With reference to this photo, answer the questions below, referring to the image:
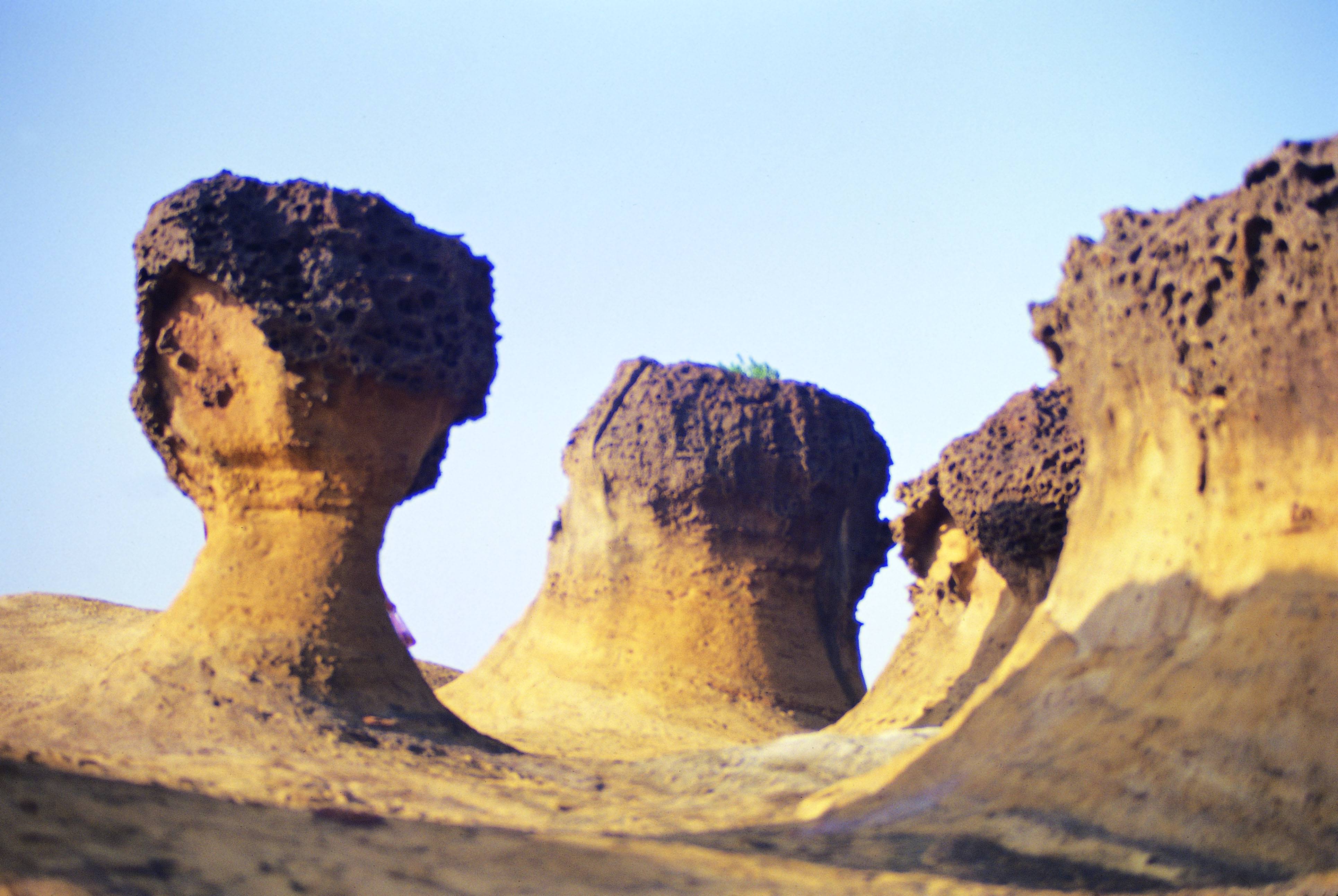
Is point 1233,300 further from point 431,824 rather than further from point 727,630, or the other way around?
point 727,630

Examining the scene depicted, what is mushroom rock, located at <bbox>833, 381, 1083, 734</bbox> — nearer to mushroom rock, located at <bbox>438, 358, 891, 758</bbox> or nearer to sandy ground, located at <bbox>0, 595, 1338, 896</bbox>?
mushroom rock, located at <bbox>438, 358, 891, 758</bbox>

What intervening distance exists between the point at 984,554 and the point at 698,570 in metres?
2.44

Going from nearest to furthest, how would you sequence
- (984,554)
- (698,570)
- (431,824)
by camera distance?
(431,824), (984,554), (698,570)

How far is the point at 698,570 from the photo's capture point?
967 cm

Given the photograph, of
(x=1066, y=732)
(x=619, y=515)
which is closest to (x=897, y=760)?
(x=1066, y=732)

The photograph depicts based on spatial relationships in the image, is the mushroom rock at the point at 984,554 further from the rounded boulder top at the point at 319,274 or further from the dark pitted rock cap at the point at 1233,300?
the rounded boulder top at the point at 319,274

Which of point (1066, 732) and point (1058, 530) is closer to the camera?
point (1066, 732)

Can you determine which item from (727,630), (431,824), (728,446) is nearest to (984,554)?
(727,630)

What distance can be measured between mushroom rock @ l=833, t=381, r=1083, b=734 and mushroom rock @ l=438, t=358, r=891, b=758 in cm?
A: 98

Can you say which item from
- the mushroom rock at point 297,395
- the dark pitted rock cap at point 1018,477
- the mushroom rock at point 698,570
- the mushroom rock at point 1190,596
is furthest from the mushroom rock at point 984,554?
the mushroom rock at point 297,395

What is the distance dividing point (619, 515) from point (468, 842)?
24.0 feet

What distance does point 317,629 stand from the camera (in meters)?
6.09

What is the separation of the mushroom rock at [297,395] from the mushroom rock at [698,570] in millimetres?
2885

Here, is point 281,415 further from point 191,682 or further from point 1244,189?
point 1244,189
